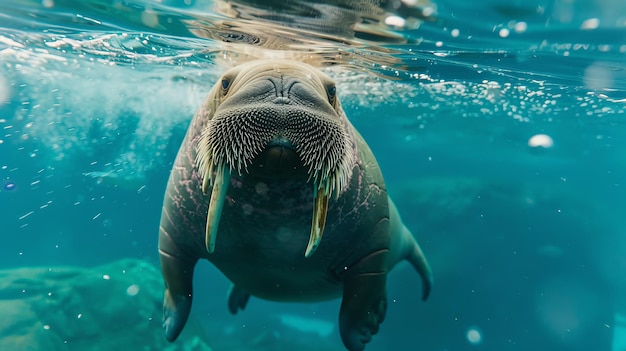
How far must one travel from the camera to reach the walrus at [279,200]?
8.23ft

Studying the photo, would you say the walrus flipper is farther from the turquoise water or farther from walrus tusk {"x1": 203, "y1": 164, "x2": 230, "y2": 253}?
walrus tusk {"x1": 203, "y1": 164, "x2": 230, "y2": 253}

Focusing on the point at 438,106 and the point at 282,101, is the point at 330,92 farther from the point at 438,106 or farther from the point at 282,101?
the point at 438,106

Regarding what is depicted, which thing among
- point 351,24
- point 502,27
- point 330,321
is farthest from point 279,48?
point 330,321

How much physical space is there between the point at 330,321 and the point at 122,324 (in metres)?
9.76

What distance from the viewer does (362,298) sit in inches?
146

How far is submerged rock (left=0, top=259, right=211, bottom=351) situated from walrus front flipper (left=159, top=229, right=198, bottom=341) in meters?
5.86

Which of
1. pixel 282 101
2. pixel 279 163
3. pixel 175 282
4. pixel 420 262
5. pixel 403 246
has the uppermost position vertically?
pixel 282 101

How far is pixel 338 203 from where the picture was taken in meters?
3.43

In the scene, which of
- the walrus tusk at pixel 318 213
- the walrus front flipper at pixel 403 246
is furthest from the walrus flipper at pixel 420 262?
the walrus tusk at pixel 318 213

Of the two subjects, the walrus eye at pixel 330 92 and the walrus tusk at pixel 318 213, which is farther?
the walrus eye at pixel 330 92

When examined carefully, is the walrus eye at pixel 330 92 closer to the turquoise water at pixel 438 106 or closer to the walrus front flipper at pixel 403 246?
the walrus front flipper at pixel 403 246

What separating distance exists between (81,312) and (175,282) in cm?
708

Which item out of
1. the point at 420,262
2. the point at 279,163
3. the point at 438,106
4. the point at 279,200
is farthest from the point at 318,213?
the point at 438,106

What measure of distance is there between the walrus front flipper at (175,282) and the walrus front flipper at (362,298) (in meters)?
1.40
